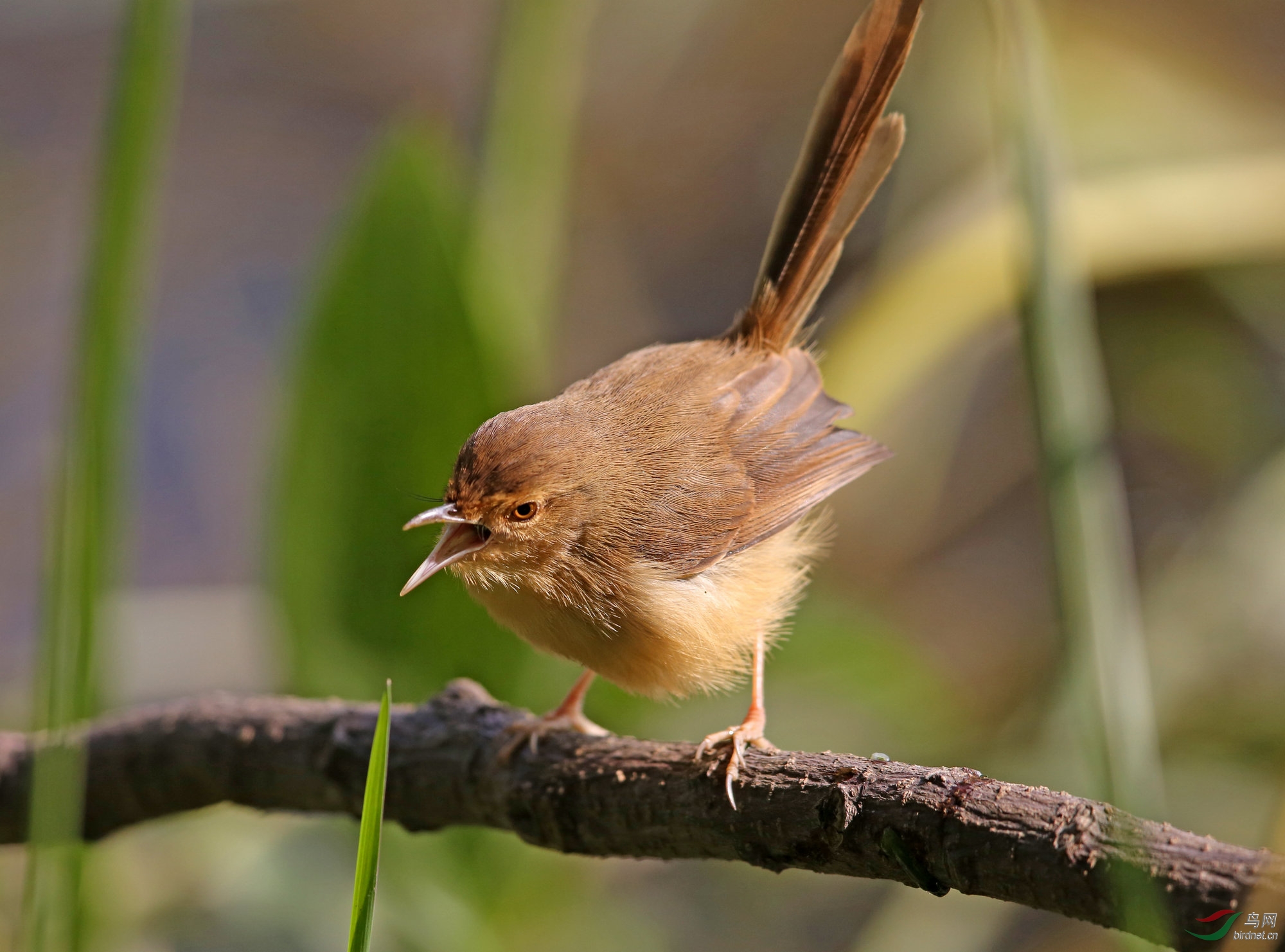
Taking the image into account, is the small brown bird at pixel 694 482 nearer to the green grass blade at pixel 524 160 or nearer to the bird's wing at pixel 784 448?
the bird's wing at pixel 784 448

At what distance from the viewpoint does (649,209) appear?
18.4 ft

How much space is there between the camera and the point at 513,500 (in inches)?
74.9

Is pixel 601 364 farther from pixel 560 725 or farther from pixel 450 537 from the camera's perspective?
pixel 450 537

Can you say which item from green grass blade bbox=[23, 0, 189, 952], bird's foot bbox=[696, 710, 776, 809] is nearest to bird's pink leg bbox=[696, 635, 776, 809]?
bird's foot bbox=[696, 710, 776, 809]

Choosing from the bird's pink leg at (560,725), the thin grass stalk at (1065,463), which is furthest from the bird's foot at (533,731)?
the thin grass stalk at (1065,463)

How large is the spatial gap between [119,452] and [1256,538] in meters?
3.48

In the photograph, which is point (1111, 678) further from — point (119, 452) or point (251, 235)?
point (251, 235)

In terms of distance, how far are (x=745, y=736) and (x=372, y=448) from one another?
113 centimetres

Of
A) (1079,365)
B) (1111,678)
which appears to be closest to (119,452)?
(1111,678)

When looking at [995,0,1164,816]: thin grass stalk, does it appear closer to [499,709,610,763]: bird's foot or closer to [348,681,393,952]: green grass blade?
[348,681,393,952]: green grass blade

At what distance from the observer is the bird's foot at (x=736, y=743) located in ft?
5.80

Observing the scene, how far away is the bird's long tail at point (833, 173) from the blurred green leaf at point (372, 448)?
0.65m

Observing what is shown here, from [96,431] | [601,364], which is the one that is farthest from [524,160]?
[96,431]

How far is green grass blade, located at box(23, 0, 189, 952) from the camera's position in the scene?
0.99 m
